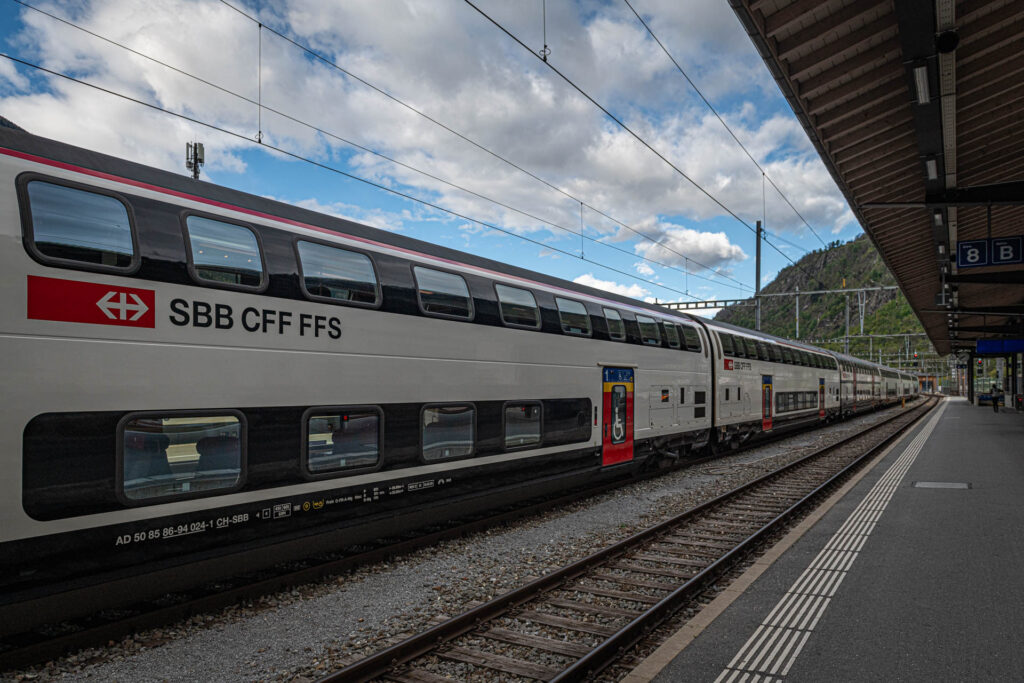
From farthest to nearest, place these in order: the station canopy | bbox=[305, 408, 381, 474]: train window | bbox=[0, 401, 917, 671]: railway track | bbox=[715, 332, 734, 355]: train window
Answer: bbox=[715, 332, 734, 355]: train window, the station canopy, bbox=[305, 408, 381, 474]: train window, bbox=[0, 401, 917, 671]: railway track

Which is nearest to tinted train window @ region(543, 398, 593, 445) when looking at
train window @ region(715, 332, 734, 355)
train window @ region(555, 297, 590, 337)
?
train window @ region(555, 297, 590, 337)

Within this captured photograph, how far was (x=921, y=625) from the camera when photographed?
515cm

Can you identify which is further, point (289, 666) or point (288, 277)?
point (288, 277)

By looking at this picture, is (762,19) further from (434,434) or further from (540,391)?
(434,434)

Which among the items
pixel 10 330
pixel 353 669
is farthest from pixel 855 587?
pixel 10 330

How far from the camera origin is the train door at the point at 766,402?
19.3m

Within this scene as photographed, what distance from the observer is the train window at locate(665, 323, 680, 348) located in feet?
45.4

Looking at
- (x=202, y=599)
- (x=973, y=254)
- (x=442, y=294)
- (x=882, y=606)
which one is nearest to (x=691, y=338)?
(x=973, y=254)

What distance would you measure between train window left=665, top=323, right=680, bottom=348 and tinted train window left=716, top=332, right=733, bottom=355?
Answer: 2761mm

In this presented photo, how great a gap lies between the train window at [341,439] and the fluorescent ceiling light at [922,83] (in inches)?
312

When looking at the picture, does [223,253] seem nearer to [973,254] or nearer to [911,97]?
[911,97]

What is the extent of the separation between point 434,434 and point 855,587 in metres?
4.82

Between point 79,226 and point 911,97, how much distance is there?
10066 mm

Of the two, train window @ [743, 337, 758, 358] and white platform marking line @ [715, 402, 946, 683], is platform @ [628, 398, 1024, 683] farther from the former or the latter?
train window @ [743, 337, 758, 358]
